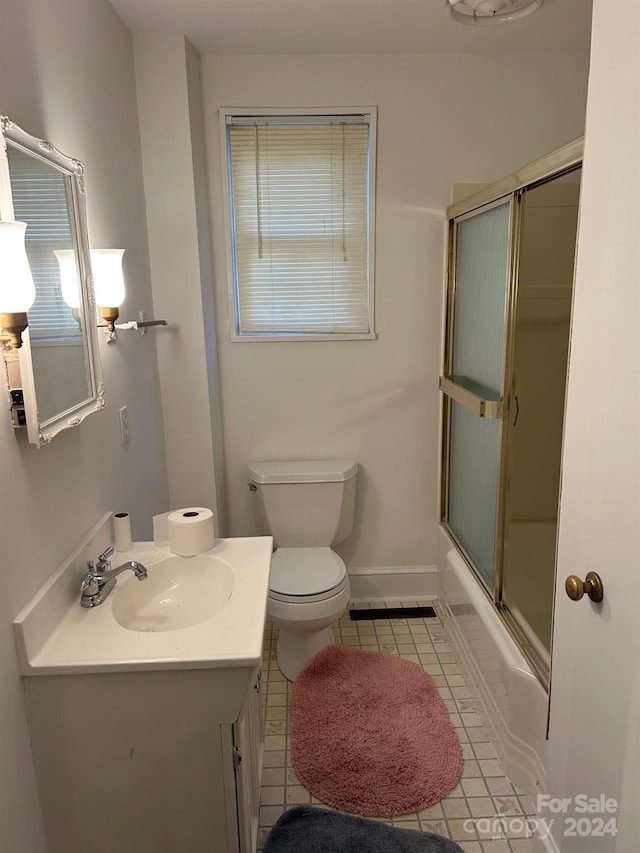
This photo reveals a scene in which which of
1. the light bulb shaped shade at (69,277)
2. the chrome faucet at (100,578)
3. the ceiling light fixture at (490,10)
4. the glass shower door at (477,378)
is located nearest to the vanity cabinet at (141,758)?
the chrome faucet at (100,578)

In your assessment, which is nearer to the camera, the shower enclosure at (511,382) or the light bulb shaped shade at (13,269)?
the light bulb shaped shade at (13,269)

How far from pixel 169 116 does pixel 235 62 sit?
43 cm

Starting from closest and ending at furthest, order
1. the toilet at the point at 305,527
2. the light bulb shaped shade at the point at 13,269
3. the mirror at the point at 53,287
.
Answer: the light bulb shaped shade at the point at 13,269, the mirror at the point at 53,287, the toilet at the point at 305,527

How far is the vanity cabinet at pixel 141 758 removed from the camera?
1.30 meters

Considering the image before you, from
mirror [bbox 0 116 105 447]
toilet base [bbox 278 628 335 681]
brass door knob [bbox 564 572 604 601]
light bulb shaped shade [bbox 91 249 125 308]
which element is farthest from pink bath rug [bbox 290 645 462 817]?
light bulb shaped shade [bbox 91 249 125 308]

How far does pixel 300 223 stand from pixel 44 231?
1502 millimetres

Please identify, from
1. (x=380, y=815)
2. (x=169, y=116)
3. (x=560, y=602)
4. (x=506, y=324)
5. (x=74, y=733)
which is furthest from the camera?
(x=169, y=116)

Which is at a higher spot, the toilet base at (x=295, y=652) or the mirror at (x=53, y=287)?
the mirror at (x=53, y=287)

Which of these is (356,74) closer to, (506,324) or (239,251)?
(239,251)

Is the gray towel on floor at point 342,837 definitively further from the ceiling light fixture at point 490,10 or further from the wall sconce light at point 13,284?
the ceiling light fixture at point 490,10

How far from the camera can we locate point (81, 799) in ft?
4.44

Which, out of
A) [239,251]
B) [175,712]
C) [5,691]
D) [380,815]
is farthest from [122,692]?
[239,251]

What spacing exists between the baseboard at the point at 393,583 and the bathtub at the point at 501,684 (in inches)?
16.5

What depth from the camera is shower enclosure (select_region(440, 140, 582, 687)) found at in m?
2.03
